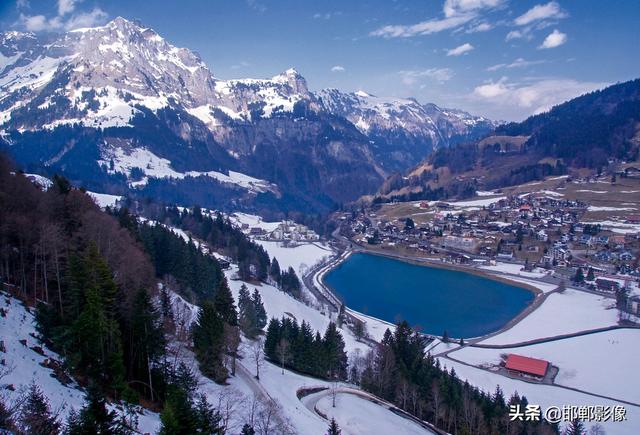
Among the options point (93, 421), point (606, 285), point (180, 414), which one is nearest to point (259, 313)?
point (180, 414)

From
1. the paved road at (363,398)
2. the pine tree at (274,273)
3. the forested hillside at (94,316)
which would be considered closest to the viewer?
the forested hillside at (94,316)

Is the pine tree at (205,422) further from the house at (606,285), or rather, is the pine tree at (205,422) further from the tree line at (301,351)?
the house at (606,285)

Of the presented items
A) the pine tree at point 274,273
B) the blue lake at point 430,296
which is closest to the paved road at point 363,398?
the blue lake at point 430,296

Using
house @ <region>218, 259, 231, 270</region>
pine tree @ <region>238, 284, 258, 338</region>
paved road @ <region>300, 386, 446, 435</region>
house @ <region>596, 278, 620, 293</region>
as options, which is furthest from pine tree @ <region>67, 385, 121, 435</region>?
house @ <region>596, 278, 620, 293</region>

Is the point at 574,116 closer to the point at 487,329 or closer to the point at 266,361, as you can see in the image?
the point at 487,329

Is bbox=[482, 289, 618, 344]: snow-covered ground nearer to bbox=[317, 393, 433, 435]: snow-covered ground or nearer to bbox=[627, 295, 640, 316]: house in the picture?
bbox=[627, 295, 640, 316]: house

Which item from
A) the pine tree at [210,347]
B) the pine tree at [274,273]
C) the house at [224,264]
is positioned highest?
the pine tree at [210,347]
